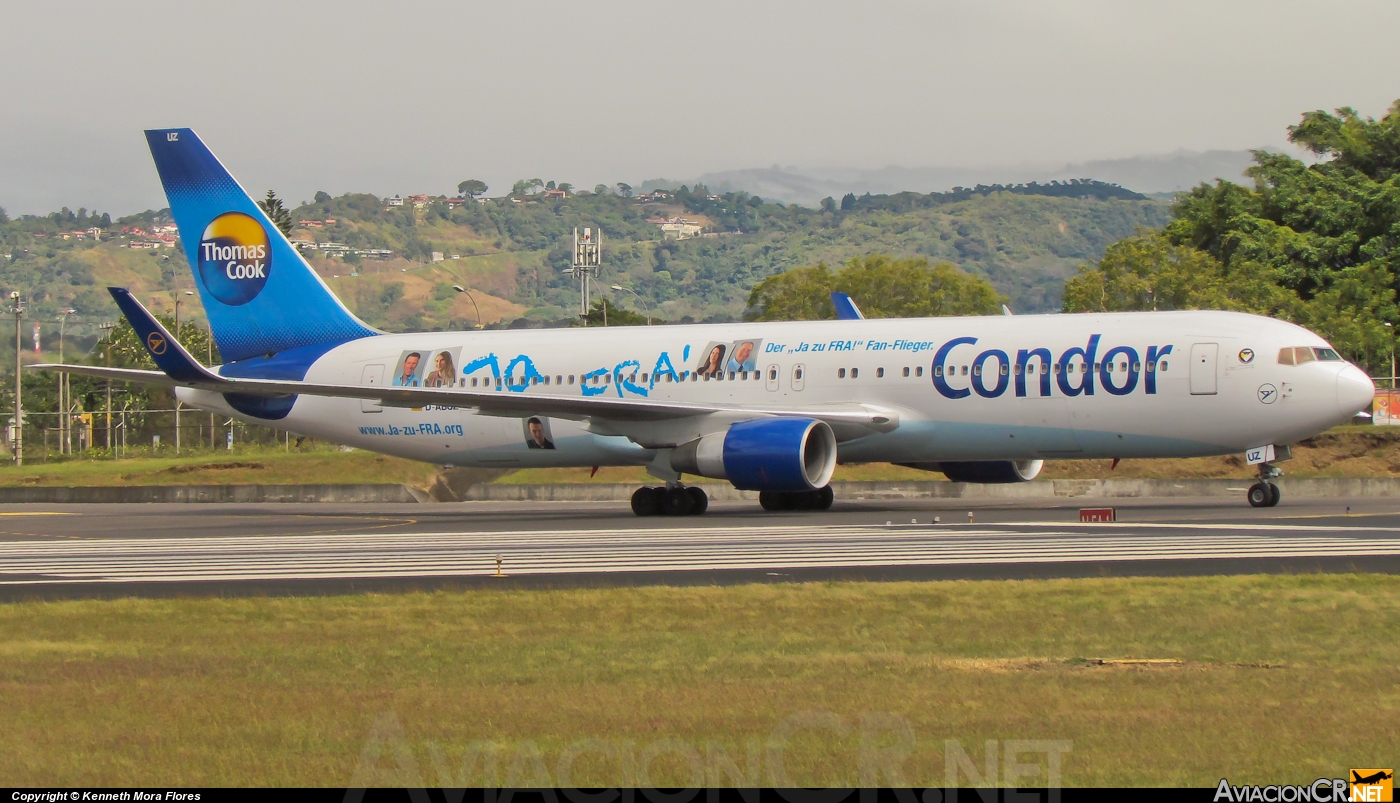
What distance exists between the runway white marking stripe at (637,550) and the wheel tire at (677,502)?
14.5 ft

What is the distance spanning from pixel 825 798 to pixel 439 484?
3579 centimetres

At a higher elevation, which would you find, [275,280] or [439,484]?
[275,280]

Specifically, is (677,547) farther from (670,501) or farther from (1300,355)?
(1300,355)

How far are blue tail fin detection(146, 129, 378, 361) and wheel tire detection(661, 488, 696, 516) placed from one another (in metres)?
9.52

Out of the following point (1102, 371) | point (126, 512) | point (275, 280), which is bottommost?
point (126, 512)

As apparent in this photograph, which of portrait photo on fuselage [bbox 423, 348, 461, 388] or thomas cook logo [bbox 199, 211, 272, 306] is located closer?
portrait photo on fuselage [bbox 423, 348, 461, 388]

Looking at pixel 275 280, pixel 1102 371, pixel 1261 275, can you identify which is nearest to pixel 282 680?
pixel 1102 371

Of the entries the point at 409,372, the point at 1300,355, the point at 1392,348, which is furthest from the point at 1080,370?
the point at 1392,348

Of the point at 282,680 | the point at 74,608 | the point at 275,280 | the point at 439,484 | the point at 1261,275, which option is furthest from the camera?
the point at 1261,275

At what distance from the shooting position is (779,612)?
12.3m

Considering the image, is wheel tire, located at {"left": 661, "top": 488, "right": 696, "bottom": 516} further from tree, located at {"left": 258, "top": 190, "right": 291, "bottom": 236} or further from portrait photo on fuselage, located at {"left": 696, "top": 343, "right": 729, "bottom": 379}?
tree, located at {"left": 258, "top": 190, "right": 291, "bottom": 236}

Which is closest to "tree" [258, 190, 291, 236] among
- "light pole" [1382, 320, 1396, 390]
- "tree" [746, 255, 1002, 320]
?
"tree" [746, 255, 1002, 320]

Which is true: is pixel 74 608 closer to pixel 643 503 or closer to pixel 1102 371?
pixel 643 503

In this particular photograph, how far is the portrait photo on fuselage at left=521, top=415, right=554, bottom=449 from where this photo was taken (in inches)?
1201
